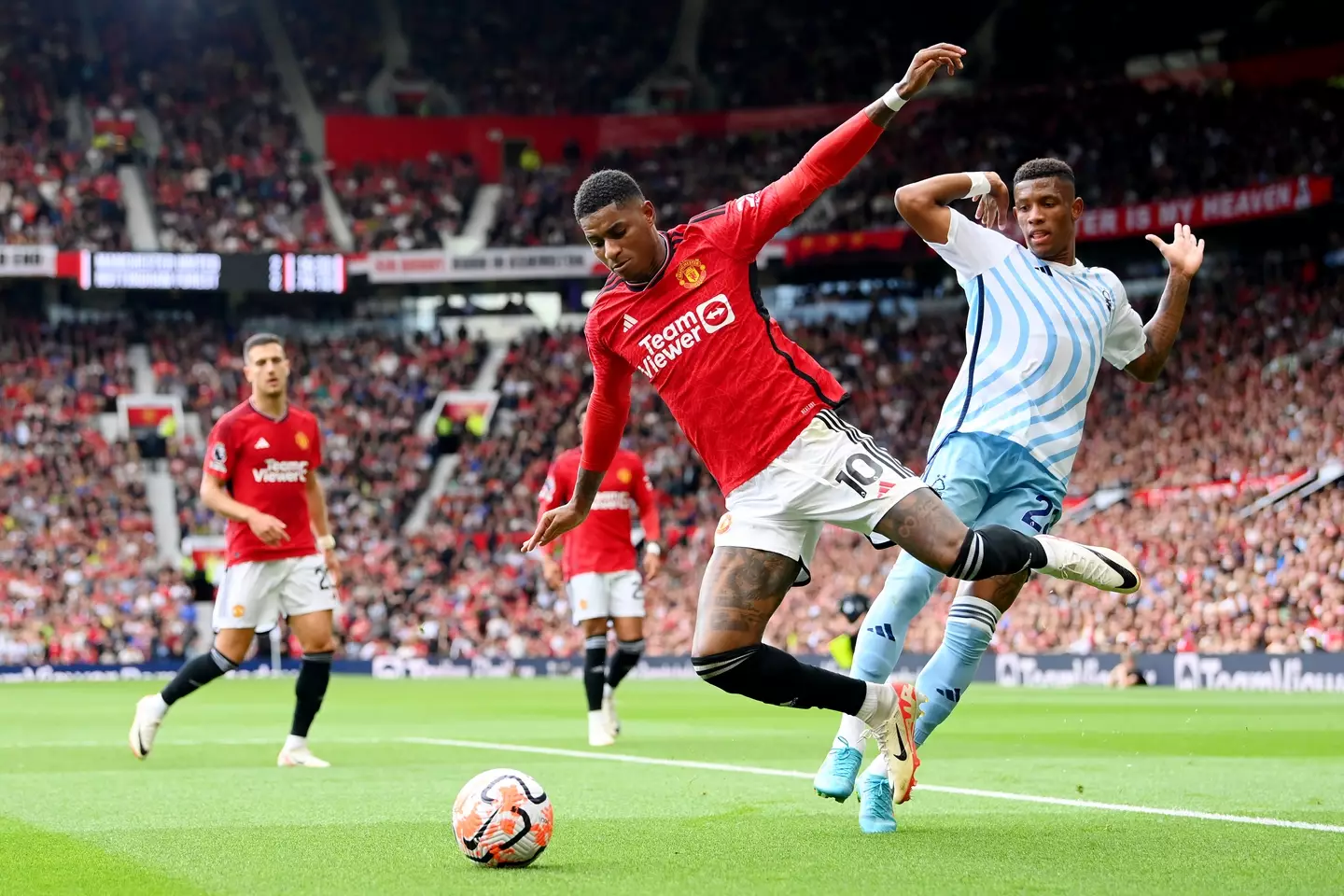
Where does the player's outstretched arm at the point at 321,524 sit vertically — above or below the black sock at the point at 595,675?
above

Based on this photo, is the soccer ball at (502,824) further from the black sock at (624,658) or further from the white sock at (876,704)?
the black sock at (624,658)

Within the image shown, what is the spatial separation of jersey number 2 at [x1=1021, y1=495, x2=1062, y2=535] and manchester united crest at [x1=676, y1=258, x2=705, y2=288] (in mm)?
1783

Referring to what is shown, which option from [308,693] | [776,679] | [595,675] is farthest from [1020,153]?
[776,679]

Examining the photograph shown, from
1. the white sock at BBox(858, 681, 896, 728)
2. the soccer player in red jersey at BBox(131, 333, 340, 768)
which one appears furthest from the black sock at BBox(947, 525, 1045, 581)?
the soccer player in red jersey at BBox(131, 333, 340, 768)

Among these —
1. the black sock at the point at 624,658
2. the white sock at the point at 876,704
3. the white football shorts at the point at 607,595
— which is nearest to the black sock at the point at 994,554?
the white sock at the point at 876,704

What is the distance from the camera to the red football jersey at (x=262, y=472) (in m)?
11.4

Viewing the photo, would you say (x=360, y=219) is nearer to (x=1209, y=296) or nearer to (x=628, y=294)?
(x=1209, y=296)

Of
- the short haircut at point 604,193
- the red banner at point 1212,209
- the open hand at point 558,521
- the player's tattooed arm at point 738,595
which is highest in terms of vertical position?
the red banner at point 1212,209

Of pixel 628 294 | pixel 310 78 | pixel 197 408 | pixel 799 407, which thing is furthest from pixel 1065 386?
pixel 310 78

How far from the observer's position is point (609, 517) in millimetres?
14461

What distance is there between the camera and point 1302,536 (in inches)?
995

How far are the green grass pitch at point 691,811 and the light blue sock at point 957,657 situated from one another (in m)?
0.48

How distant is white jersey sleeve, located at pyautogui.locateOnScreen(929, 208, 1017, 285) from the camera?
7164mm

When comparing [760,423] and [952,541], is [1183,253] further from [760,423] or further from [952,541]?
[760,423]
